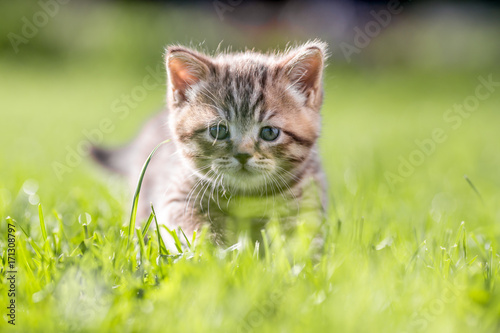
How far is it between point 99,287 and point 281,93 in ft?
3.25

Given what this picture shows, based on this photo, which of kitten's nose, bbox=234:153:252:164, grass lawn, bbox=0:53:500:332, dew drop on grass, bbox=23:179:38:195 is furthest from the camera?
dew drop on grass, bbox=23:179:38:195

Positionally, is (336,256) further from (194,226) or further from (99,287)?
(99,287)

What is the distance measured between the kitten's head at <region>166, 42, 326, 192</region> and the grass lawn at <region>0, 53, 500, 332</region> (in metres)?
0.26

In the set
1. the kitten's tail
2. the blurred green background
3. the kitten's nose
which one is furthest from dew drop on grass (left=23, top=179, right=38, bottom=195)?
the kitten's nose

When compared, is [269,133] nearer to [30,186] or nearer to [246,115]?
[246,115]

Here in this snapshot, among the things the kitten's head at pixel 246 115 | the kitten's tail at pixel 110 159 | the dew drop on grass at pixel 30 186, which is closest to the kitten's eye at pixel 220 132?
the kitten's head at pixel 246 115

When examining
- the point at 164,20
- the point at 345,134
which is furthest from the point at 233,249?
the point at 164,20

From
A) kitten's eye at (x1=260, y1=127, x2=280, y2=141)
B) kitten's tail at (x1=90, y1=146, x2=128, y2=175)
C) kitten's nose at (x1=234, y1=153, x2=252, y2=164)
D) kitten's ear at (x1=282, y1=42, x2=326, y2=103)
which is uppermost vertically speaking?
kitten's ear at (x1=282, y1=42, x2=326, y2=103)

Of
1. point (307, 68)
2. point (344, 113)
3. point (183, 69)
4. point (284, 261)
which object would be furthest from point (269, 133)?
point (344, 113)

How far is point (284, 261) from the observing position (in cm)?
146

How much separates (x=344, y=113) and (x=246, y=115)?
4.73m

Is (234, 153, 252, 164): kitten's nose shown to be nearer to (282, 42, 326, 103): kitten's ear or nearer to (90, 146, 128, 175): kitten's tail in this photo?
(282, 42, 326, 103): kitten's ear

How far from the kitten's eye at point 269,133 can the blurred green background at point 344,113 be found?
0.37 meters

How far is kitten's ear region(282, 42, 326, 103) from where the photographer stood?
6.43 ft
